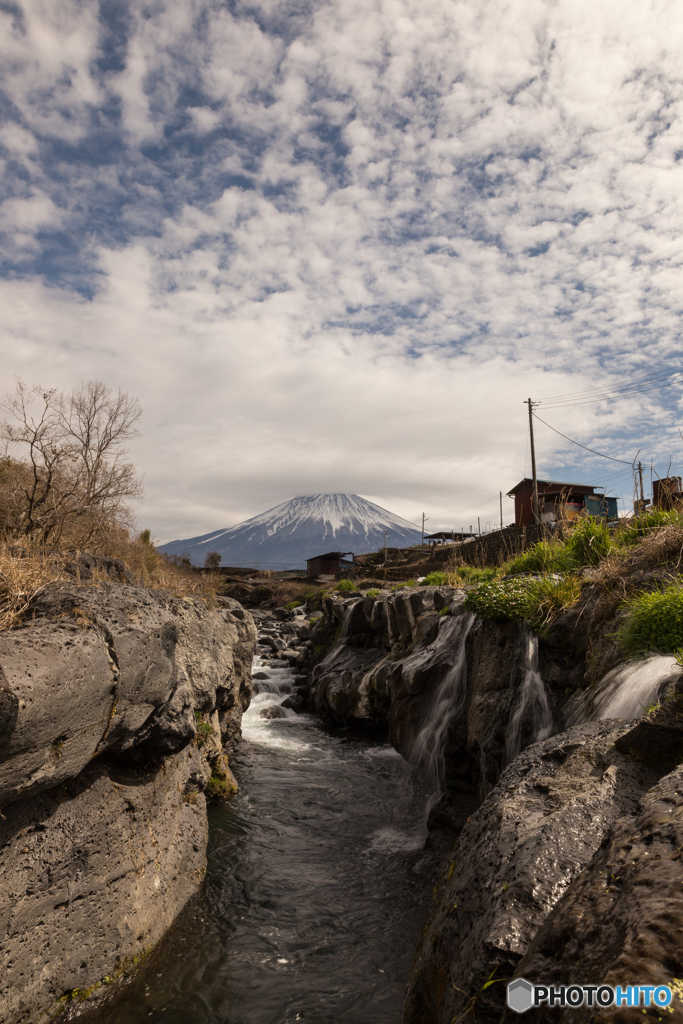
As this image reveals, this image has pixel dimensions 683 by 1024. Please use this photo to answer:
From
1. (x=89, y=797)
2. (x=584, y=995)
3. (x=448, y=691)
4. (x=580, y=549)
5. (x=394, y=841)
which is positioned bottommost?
(x=394, y=841)

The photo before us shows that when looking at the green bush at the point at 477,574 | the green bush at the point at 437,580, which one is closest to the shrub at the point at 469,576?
the green bush at the point at 477,574

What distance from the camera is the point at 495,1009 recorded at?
241cm

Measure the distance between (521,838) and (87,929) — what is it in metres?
4.09

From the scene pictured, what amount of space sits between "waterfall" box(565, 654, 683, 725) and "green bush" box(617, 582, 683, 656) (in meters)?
0.22

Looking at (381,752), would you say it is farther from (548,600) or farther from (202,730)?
(548,600)

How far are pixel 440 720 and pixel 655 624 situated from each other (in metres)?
4.76

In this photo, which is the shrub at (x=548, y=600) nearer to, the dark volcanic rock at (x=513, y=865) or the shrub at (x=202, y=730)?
the dark volcanic rock at (x=513, y=865)

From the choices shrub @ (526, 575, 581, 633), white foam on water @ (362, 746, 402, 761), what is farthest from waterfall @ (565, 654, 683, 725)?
white foam on water @ (362, 746, 402, 761)

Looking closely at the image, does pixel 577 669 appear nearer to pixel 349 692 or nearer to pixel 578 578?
pixel 578 578

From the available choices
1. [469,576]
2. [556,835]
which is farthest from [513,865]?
[469,576]

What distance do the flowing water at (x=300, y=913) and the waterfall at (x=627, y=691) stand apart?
3.09 meters

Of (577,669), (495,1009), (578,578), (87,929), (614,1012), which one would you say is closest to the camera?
(614,1012)

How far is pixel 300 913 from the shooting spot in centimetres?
619

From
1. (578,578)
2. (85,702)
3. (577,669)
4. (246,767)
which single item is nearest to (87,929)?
(85,702)
